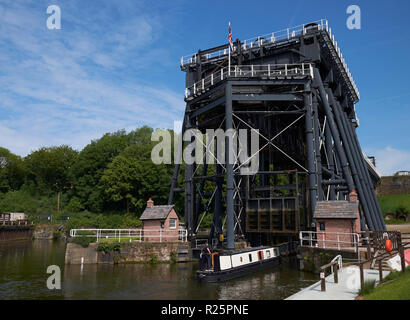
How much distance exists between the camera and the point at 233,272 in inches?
810

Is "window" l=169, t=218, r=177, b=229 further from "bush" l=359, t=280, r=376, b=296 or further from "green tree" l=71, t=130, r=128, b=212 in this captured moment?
"green tree" l=71, t=130, r=128, b=212

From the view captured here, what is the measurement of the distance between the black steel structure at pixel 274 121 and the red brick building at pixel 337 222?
10.3 feet

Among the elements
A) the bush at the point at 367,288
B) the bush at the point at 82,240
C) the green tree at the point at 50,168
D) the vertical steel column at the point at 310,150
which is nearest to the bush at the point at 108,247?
the bush at the point at 82,240

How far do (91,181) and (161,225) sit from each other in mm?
44690

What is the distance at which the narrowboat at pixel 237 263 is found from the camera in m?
19.4

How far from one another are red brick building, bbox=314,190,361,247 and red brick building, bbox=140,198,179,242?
12.7 meters

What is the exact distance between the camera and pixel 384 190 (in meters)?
77.6

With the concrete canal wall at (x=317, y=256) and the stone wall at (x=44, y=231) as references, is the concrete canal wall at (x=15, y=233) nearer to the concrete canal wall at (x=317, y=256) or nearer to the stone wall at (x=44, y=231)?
the stone wall at (x=44, y=231)

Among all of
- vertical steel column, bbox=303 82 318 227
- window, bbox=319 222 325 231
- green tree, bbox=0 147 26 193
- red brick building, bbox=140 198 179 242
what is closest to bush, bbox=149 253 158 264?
red brick building, bbox=140 198 179 242
